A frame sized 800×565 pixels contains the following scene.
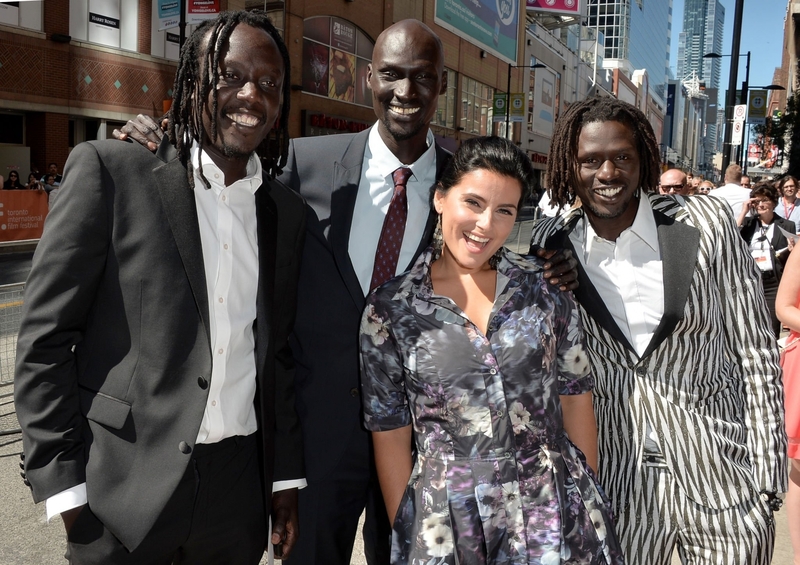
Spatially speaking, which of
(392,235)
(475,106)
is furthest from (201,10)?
(475,106)

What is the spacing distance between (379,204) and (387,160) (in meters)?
0.21

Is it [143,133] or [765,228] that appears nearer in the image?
[143,133]

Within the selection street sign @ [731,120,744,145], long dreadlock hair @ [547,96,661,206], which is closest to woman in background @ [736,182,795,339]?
long dreadlock hair @ [547,96,661,206]

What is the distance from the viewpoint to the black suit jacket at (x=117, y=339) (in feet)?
6.57

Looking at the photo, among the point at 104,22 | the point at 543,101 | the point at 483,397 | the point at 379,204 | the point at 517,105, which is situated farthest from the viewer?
the point at 543,101

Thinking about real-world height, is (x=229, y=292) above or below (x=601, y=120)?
below

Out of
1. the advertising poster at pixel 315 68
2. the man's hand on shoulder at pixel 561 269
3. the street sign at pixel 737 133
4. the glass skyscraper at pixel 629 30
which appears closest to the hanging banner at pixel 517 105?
the advertising poster at pixel 315 68

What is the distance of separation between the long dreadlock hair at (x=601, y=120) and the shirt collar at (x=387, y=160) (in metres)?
0.56

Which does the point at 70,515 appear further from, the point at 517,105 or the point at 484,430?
the point at 517,105

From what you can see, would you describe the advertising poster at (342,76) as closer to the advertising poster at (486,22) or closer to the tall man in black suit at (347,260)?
the advertising poster at (486,22)

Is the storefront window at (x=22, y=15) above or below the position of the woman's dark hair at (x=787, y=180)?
above

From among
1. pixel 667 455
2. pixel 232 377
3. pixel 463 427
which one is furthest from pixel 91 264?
pixel 667 455

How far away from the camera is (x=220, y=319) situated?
7.46 ft

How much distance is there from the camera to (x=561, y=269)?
2.45 meters
